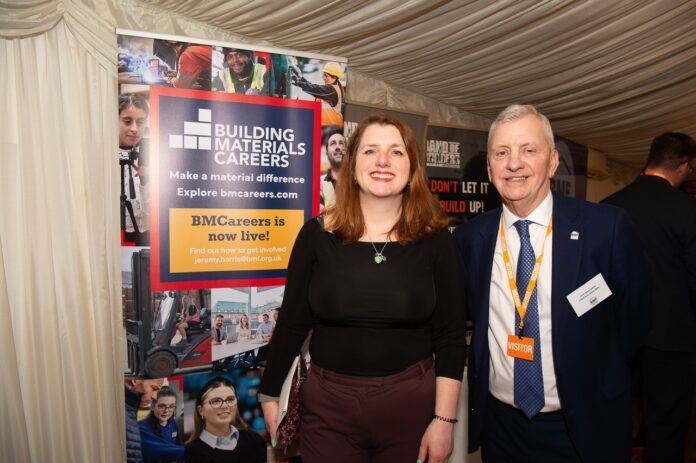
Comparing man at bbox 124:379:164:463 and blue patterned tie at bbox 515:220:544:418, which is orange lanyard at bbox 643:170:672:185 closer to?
blue patterned tie at bbox 515:220:544:418

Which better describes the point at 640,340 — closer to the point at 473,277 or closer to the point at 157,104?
the point at 473,277

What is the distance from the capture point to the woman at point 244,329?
252 cm

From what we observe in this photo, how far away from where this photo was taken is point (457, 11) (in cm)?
251

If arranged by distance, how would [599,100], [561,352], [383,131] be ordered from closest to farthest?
[561,352]
[383,131]
[599,100]

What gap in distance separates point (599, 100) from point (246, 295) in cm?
329

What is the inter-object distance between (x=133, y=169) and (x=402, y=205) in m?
1.41

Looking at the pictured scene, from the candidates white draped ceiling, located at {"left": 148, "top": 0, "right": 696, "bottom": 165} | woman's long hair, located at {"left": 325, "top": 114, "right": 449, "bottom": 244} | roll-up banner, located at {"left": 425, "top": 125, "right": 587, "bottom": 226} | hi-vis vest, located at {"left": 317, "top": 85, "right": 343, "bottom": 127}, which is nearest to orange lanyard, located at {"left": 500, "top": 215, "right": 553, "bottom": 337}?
woman's long hair, located at {"left": 325, "top": 114, "right": 449, "bottom": 244}

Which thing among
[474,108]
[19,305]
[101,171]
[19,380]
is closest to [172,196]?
[101,171]

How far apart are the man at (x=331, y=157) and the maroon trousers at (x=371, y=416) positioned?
1.36 metres

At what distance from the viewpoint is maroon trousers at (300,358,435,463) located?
1.40 metres

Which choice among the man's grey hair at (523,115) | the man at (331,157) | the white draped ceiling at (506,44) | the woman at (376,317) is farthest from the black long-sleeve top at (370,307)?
the white draped ceiling at (506,44)

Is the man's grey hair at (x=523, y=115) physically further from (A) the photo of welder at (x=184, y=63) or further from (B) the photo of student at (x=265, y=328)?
(B) the photo of student at (x=265, y=328)

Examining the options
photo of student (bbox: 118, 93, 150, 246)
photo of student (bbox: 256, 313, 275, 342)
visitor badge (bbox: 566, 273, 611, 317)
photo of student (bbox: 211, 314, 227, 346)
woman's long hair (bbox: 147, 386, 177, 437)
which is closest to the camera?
visitor badge (bbox: 566, 273, 611, 317)

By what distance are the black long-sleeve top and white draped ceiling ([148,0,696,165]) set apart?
1502mm
